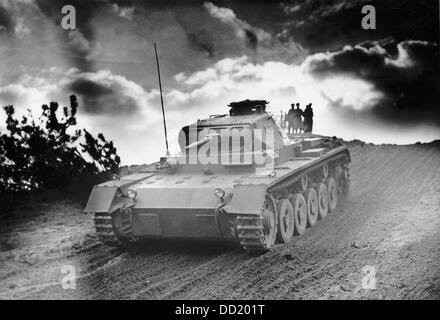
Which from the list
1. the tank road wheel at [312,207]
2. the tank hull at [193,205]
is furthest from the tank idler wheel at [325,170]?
the tank hull at [193,205]

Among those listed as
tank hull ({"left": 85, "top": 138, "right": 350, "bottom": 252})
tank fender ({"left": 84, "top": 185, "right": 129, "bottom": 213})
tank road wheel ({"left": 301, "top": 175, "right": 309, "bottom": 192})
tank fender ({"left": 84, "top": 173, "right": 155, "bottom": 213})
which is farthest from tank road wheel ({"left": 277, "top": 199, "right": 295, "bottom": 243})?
tank fender ({"left": 84, "top": 185, "right": 129, "bottom": 213})

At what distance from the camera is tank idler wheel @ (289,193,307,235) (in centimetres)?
791

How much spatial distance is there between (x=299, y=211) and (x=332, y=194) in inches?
90.6

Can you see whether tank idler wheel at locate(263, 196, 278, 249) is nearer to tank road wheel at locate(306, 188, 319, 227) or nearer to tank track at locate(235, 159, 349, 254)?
tank track at locate(235, 159, 349, 254)

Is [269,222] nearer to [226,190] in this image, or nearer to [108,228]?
[226,190]

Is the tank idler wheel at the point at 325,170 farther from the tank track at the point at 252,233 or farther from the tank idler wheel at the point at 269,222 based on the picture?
the tank track at the point at 252,233

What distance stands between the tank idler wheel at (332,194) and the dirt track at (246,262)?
20 centimetres

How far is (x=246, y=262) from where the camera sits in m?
6.36

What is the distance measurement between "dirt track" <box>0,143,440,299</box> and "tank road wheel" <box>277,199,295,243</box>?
18 cm

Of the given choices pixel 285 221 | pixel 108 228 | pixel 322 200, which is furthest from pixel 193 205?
pixel 322 200

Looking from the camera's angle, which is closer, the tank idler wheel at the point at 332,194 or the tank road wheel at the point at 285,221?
the tank road wheel at the point at 285,221

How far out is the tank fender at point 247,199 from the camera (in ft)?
19.8

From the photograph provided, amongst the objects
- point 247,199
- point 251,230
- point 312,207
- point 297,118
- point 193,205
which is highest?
point 297,118
